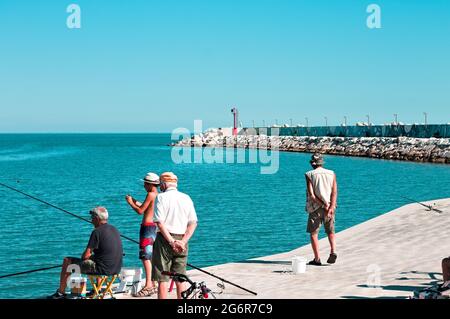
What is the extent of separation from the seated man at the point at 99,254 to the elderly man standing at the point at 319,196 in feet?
13.7

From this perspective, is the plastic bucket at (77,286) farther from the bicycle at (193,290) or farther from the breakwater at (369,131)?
the breakwater at (369,131)

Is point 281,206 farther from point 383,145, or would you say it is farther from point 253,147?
point 253,147

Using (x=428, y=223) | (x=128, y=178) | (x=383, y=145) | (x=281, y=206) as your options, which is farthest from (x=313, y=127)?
(x=428, y=223)

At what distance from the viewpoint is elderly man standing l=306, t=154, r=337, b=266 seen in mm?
11188

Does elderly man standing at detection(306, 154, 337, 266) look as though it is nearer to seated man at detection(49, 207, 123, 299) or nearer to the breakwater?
seated man at detection(49, 207, 123, 299)

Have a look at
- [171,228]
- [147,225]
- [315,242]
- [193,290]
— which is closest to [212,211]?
[315,242]

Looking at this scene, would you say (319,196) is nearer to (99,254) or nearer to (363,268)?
(363,268)

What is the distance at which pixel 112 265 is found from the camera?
8164 mm

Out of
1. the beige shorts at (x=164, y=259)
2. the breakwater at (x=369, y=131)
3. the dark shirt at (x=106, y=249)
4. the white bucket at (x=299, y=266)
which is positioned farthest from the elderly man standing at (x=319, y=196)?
the breakwater at (x=369, y=131)

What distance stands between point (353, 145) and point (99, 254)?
9498 cm

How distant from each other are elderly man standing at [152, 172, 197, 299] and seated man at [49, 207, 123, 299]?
629 mm

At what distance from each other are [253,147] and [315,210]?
122m

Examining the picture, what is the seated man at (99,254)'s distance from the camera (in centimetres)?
806

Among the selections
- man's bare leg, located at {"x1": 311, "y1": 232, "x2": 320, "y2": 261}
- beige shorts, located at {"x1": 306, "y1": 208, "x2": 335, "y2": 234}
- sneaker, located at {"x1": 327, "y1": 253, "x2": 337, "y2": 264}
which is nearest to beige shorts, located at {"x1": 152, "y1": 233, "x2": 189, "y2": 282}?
man's bare leg, located at {"x1": 311, "y1": 232, "x2": 320, "y2": 261}
